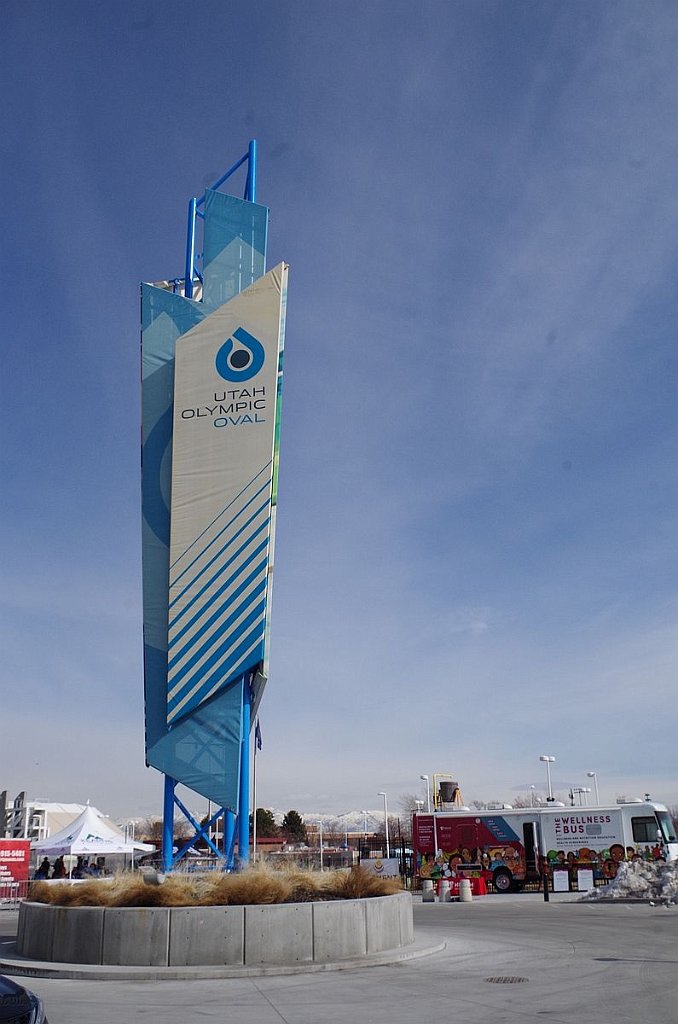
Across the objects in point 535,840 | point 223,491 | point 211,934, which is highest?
point 223,491

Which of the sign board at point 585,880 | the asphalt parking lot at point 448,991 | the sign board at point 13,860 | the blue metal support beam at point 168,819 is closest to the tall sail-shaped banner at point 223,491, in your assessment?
the blue metal support beam at point 168,819

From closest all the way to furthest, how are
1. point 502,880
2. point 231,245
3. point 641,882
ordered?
1. point 231,245
2. point 641,882
3. point 502,880

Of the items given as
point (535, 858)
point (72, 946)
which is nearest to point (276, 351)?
point (72, 946)

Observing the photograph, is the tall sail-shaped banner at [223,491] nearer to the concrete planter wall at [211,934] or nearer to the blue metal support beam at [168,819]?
the blue metal support beam at [168,819]

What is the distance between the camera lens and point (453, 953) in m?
13.8

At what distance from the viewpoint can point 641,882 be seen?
90.8 ft

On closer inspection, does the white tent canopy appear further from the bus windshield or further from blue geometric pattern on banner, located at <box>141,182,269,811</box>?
the bus windshield

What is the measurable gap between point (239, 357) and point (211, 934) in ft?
40.0

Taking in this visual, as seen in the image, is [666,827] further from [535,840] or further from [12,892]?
[12,892]

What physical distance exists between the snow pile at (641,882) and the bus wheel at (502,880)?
16.2 ft

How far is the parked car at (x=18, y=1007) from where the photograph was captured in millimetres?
6008

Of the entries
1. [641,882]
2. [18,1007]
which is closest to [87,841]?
[641,882]

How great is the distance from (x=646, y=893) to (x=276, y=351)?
20519 mm

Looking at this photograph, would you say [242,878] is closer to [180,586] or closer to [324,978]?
[324,978]
